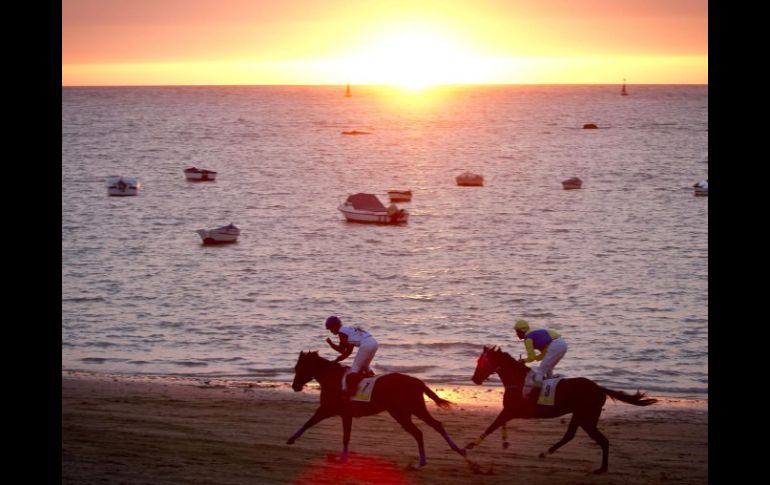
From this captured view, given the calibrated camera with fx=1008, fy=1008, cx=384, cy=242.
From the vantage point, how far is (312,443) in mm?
18125

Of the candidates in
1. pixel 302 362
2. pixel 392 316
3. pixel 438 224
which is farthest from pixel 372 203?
pixel 302 362

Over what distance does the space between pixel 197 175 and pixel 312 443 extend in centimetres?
8946

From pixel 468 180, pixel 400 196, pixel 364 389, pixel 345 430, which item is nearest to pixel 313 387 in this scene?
pixel 345 430

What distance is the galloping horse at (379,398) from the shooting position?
15.5 metres

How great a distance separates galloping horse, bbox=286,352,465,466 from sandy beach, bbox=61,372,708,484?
83 cm

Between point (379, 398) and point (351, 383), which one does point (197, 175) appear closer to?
point (351, 383)

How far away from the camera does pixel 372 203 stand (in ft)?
233

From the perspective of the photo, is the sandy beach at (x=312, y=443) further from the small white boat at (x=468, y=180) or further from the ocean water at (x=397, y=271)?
the small white boat at (x=468, y=180)

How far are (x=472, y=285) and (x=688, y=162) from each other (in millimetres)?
83262

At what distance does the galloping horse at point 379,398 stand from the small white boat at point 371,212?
53.0 meters

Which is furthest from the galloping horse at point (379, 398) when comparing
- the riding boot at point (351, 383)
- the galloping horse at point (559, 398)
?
the galloping horse at point (559, 398)

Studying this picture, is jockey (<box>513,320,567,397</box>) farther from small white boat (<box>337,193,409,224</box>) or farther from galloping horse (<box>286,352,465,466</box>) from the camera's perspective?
small white boat (<box>337,193,409,224</box>)
